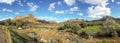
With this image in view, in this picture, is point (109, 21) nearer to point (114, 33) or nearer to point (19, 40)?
point (114, 33)

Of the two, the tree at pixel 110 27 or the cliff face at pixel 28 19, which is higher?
the cliff face at pixel 28 19

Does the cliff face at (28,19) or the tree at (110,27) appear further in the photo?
the cliff face at (28,19)

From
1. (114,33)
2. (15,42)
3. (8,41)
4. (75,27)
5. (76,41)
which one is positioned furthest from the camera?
(75,27)

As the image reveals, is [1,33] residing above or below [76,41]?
above

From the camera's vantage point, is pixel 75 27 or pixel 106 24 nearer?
pixel 106 24

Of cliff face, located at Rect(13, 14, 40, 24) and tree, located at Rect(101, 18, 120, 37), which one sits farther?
cliff face, located at Rect(13, 14, 40, 24)

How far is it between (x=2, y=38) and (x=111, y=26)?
91.3 feet

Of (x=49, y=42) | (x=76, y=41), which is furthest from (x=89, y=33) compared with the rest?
(x=49, y=42)

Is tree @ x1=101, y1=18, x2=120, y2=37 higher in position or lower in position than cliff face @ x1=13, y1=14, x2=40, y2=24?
lower

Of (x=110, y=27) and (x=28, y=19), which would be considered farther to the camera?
(x=28, y=19)

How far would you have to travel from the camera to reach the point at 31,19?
48.0 metres

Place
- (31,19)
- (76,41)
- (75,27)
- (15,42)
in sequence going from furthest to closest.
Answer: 1. (31,19)
2. (75,27)
3. (76,41)
4. (15,42)

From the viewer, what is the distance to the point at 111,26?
3148 cm

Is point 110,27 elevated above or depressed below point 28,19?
below
